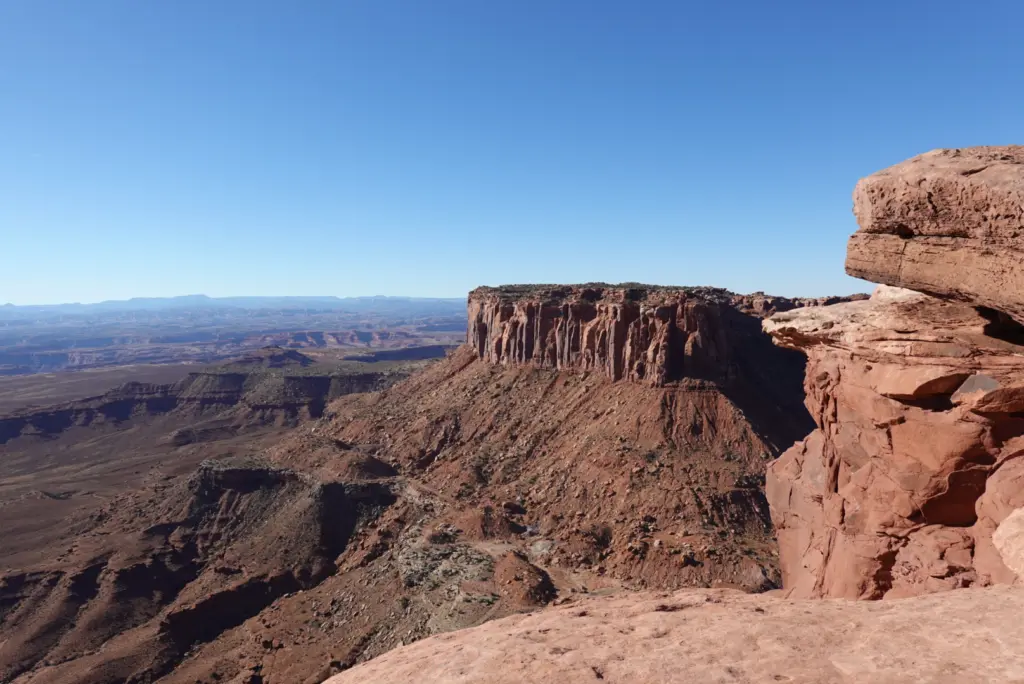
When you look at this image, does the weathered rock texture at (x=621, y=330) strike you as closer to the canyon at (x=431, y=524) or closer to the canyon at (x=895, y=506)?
the canyon at (x=431, y=524)

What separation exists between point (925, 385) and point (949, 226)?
502 cm

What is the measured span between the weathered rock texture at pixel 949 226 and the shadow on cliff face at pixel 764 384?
4647 cm

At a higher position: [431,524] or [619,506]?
[619,506]

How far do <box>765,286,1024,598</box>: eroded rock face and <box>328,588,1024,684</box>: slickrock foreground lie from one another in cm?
349

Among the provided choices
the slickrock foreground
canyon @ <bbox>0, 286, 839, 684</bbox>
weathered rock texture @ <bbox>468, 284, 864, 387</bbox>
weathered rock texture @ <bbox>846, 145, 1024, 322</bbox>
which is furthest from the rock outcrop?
weathered rock texture @ <bbox>468, 284, 864, 387</bbox>

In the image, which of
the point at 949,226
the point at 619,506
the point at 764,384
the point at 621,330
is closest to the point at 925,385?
the point at 949,226

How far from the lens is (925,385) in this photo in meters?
15.7

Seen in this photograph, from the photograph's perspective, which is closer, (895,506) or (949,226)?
(949,226)

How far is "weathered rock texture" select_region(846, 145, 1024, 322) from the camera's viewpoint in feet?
38.1

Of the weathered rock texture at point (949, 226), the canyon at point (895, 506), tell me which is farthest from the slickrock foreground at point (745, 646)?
the weathered rock texture at point (949, 226)

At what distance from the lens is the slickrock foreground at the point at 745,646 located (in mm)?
10133

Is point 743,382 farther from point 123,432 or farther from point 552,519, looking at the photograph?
point 123,432

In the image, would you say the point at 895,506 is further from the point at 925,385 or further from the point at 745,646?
the point at 745,646

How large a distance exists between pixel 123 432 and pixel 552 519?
113560mm
